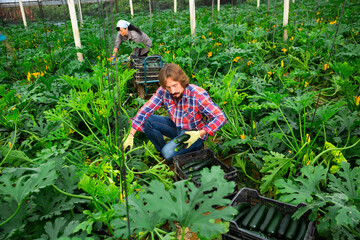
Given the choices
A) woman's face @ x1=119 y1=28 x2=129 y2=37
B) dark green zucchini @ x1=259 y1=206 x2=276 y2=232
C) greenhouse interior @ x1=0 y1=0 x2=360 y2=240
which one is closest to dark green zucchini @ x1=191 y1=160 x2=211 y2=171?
greenhouse interior @ x1=0 y1=0 x2=360 y2=240

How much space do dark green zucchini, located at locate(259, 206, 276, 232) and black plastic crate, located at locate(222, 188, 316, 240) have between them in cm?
5

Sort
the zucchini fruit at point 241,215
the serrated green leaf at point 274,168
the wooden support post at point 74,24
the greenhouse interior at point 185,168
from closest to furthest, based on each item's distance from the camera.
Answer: the greenhouse interior at point 185,168, the zucchini fruit at point 241,215, the serrated green leaf at point 274,168, the wooden support post at point 74,24

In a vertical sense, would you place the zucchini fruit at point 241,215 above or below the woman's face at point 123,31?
below

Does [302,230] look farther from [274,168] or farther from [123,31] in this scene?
[123,31]

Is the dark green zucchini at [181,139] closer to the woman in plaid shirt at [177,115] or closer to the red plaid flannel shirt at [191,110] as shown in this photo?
the woman in plaid shirt at [177,115]

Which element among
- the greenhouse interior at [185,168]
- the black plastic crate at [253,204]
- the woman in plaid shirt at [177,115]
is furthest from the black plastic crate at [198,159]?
the black plastic crate at [253,204]

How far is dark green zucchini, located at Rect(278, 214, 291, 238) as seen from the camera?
6.36ft

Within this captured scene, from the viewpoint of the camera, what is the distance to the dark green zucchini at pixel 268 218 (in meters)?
1.98

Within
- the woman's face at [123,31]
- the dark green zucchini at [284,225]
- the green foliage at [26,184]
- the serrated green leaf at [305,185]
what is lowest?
the dark green zucchini at [284,225]

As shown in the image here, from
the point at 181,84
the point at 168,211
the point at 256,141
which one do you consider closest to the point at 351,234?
the point at 256,141

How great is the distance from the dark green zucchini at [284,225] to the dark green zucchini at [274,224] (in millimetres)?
29

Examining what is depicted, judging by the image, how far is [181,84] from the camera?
282cm

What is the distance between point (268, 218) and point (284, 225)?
0.41 ft

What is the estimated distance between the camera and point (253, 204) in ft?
7.76
